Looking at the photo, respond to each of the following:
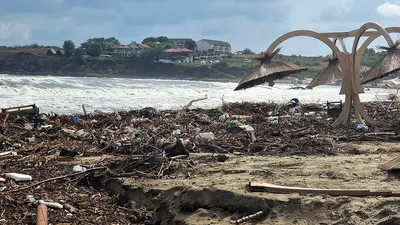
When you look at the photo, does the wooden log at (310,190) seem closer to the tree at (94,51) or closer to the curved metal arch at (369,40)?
the curved metal arch at (369,40)

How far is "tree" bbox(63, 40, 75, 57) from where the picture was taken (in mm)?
80312

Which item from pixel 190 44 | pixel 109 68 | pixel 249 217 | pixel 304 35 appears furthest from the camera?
pixel 190 44

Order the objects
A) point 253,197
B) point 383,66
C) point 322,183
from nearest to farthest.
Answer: point 253,197
point 322,183
point 383,66

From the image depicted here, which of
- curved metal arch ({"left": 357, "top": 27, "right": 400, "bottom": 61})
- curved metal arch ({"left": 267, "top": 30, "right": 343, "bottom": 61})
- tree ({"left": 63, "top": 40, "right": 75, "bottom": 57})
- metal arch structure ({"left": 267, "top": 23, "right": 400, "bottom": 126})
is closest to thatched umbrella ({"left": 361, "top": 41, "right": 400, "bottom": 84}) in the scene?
metal arch structure ({"left": 267, "top": 23, "right": 400, "bottom": 126})

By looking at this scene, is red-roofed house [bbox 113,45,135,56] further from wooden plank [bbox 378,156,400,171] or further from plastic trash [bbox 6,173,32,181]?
wooden plank [bbox 378,156,400,171]

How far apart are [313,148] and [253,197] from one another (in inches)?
125

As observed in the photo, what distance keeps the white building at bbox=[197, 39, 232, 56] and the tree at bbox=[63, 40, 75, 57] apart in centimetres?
2765

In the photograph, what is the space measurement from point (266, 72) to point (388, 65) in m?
2.37

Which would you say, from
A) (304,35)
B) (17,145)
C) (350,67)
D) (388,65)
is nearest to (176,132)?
(17,145)

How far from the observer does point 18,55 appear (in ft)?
242

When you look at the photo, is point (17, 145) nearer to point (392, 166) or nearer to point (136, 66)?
point (392, 166)

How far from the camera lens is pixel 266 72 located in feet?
32.3

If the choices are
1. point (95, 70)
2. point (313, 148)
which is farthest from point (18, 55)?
point (313, 148)

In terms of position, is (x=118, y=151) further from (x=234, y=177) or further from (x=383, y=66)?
(x=383, y=66)
